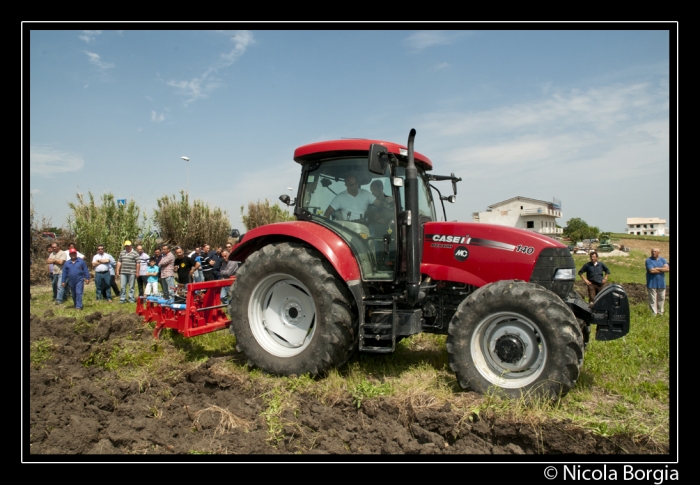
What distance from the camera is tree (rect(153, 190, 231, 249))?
70.3 feet

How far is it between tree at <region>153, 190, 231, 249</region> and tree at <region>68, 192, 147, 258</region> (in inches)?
102

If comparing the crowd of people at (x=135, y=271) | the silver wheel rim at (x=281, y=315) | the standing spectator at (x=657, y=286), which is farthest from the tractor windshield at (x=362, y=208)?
the standing spectator at (x=657, y=286)

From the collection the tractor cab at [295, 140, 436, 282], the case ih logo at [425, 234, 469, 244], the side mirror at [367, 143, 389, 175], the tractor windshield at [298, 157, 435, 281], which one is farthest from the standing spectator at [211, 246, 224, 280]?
the side mirror at [367, 143, 389, 175]

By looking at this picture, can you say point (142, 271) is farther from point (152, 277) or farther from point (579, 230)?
point (579, 230)

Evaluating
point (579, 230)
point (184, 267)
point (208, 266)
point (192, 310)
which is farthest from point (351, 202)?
point (579, 230)

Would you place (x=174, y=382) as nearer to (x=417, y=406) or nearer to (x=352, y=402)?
(x=352, y=402)

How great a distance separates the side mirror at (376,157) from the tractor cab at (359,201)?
124mm

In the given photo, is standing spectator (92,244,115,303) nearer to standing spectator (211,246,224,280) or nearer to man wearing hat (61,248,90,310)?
man wearing hat (61,248,90,310)

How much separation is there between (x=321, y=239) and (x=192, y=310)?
2155 mm

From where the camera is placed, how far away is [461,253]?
4.80m

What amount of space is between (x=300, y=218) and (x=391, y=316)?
152 cm

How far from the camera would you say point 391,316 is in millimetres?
4734

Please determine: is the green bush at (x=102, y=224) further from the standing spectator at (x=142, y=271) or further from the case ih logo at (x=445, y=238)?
the case ih logo at (x=445, y=238)

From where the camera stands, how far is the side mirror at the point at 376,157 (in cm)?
435
